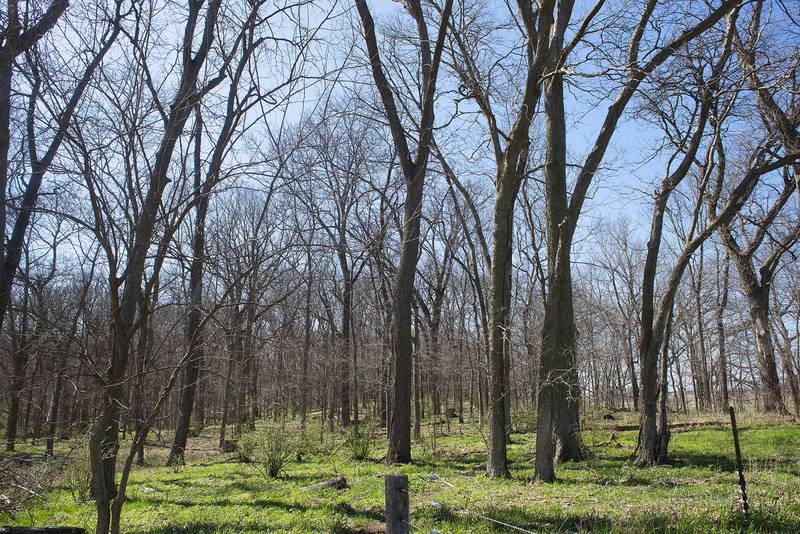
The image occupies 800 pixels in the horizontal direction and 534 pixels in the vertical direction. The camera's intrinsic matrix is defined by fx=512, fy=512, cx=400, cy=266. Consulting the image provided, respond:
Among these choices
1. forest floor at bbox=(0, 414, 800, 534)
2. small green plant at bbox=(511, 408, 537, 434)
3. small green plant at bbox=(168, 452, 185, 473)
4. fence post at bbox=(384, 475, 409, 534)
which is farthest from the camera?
small green plant at bbox=(511, 408, 537, 434)

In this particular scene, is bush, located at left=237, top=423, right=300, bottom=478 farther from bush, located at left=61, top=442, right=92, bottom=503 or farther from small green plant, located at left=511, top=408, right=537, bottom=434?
small green plant, located at left=511, top=408, right=537, bottom=434

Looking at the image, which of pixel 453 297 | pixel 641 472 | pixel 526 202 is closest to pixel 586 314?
pixel 453 297

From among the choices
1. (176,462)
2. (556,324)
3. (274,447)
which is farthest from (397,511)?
(176,462)

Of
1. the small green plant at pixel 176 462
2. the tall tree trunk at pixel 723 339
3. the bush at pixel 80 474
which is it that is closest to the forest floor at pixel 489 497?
the bush at pixel 80 474

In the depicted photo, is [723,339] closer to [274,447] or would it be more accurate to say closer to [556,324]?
[556,324]

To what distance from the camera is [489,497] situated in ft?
21.2

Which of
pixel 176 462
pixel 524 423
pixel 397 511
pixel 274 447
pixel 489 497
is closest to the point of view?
pixel 397 511

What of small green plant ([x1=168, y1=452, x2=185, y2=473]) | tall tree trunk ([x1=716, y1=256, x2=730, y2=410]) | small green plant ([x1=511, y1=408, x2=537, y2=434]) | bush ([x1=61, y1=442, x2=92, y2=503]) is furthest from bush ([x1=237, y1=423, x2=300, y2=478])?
tall tree trunk ([x1=716, y1=256, x2=730, y2=410])

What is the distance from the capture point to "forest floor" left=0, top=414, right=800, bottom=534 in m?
4.91

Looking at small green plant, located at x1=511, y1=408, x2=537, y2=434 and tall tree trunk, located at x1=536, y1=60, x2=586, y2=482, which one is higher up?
tall tree trunk, located at x1=536, y1=60, x2=586, y2=482

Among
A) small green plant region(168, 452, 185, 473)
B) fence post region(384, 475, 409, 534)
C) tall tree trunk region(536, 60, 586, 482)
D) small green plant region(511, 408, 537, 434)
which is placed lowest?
small green plant region(168, 452, 185, 473)

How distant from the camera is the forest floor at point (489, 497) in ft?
16.1

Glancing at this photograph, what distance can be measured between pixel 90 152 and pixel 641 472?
8254mm

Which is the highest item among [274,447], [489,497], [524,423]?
[274,447]
